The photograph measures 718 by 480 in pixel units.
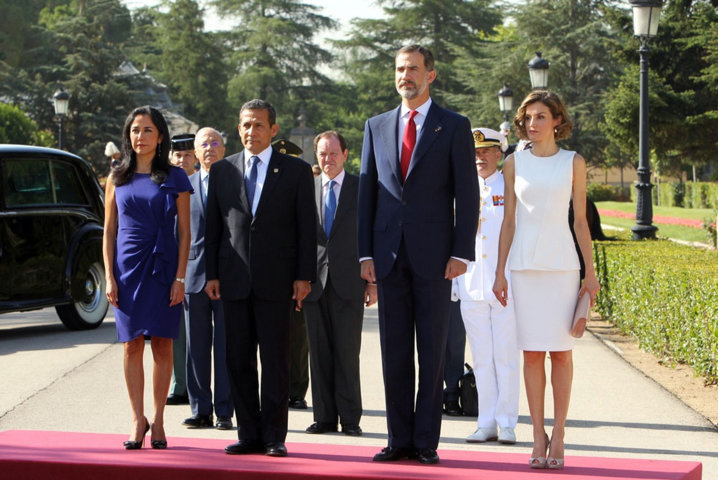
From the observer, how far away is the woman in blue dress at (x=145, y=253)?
20.8ft

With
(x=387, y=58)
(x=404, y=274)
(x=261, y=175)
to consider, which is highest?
(x=387, y=58)

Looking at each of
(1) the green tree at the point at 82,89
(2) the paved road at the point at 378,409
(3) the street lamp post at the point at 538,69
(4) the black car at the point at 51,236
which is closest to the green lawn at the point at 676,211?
(3) the street lamp post at the point at 538,69

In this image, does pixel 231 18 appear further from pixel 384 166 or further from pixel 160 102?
pixel 384 166

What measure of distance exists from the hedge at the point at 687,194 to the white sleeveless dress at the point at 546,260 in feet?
132

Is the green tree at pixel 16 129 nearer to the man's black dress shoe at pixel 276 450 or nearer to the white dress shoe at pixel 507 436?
the white dress shoe at pixel 507 436

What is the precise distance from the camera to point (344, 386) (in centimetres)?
795

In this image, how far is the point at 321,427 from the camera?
26.0ft

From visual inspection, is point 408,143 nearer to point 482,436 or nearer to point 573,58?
point 482,436

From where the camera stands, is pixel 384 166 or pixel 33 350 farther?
pixel 33 350

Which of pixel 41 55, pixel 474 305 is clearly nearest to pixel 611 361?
pixel 474 305

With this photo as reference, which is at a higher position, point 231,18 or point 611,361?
point 231,18

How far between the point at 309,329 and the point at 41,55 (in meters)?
65.7

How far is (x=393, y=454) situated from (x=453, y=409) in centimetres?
288

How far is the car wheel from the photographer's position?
14.2 metres
